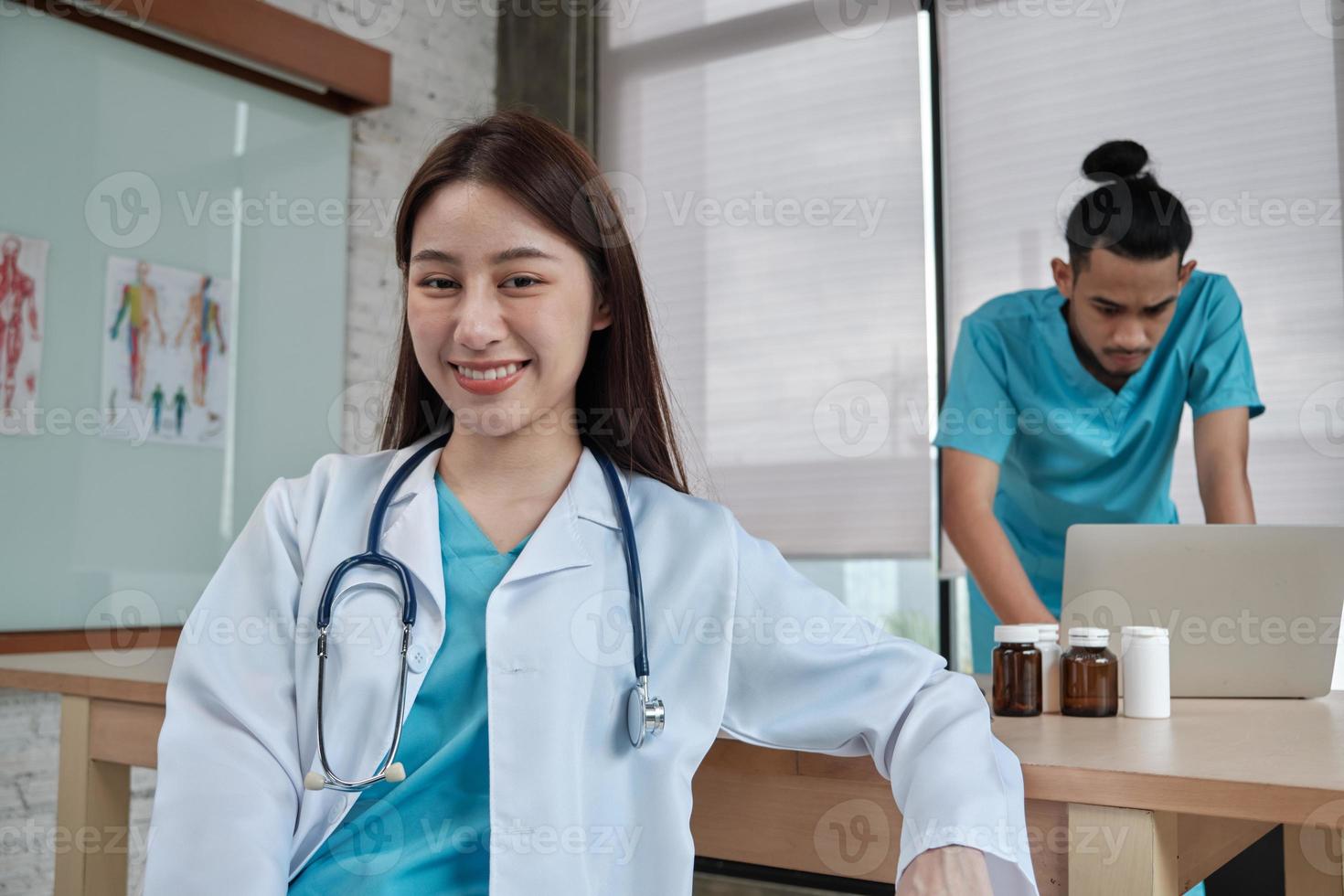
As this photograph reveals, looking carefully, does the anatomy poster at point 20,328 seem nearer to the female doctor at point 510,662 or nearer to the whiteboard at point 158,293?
the whiteboard at point 158,293

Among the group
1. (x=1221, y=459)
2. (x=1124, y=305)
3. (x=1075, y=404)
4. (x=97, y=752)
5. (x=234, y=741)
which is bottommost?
(x=97, y=752)

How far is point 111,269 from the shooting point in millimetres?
3143

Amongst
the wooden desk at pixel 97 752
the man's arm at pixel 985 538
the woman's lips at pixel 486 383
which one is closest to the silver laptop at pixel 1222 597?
the man's arm at pixel 985 538

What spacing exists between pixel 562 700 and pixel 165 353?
2.45 metres

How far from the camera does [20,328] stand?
2928 millimetres

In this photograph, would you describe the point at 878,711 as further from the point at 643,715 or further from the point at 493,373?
the point at 493,373

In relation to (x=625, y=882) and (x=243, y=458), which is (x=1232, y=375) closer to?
(x=625, y=882)

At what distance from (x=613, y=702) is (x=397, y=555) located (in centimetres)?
27

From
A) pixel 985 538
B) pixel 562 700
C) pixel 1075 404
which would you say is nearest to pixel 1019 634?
pixel 562 700

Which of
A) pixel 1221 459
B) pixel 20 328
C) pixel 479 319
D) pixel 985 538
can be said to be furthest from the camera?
pixel 20 328

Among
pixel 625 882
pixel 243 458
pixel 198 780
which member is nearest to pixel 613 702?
pixel 625 882

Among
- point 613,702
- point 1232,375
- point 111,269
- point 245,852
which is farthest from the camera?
point 111,269

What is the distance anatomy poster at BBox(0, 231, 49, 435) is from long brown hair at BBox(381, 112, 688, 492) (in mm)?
1830

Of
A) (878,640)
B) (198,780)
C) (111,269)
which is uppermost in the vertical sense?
(111,269)
